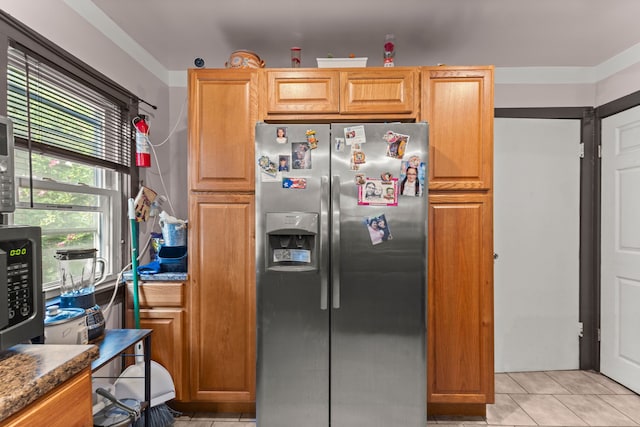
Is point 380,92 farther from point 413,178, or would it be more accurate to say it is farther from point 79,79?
point 79,79

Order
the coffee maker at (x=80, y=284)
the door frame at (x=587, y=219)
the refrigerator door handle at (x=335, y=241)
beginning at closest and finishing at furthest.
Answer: the coffee maker at (x=80, y=284), the refrigerator door handle at (x=335, y=241), the door frame at (x=587, y=219)

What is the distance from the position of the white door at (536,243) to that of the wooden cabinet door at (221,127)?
1.96 metres

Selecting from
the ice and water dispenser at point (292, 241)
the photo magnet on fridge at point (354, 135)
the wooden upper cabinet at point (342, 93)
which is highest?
the wooden upper cabinet at point (342, 93)

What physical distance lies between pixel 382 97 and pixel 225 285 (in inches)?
57.8

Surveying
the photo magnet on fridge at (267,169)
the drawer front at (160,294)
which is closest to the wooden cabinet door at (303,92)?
the photo magnet on fridge at (267,169)

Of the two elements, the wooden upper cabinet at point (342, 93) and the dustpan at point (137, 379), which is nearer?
the dustpan at point (137, 379)

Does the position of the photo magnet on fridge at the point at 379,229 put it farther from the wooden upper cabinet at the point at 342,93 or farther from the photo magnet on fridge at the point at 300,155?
the wooden upper cabinet at the point at 342,93

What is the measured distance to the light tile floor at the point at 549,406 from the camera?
216 centimetres

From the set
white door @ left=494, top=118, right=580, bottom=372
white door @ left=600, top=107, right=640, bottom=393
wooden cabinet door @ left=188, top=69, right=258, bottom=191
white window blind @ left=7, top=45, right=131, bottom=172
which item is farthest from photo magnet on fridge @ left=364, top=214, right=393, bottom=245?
white door @ left=600, top=107, right=640, bottom=393

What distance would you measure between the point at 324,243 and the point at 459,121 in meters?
1.10

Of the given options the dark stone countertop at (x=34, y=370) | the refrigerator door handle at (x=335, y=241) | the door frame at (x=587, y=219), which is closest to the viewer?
the dark stone countertop at (x=34, y=370)

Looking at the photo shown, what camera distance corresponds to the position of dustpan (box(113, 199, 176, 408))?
6.40ft

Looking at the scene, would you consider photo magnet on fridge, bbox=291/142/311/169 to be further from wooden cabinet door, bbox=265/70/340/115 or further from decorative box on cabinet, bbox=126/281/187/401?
decorative box on cabinet, bbox=126/281/187/401

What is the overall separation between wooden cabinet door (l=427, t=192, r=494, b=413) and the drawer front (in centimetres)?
152
